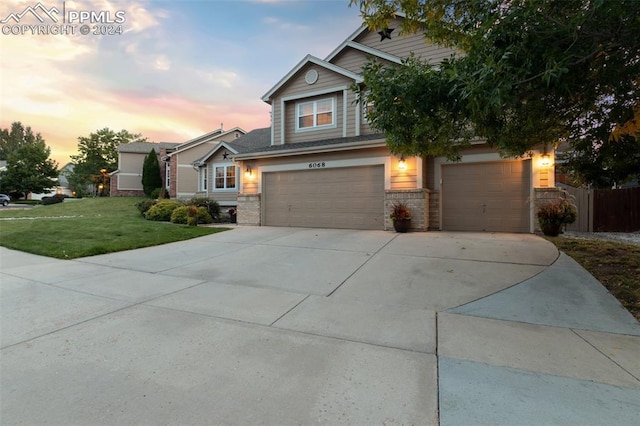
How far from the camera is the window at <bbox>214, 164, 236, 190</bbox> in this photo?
1900cm

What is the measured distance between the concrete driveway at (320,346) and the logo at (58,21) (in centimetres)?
692

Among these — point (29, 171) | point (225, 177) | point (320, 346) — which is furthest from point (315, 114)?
point (29, 171)

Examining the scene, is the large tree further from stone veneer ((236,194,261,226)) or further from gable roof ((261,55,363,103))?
stone veneer ((236,194,261,226))

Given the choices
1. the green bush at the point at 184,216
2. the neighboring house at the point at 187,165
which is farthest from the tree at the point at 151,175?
the green bush at the point at 184,216

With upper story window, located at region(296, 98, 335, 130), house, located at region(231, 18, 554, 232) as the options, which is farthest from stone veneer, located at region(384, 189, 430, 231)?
upper story window, located at region(296, 98, 335, 130)

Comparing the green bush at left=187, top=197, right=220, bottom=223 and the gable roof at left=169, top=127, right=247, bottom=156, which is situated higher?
the gable roof at left=169, top=127, right=247, bottom=156

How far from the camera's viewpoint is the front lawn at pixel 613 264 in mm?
4430

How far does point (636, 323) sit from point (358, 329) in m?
3.29

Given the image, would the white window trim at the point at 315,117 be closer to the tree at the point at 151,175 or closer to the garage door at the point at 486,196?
the garage door at the point at 486,196

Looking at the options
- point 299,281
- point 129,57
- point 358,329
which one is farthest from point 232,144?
point 358,329

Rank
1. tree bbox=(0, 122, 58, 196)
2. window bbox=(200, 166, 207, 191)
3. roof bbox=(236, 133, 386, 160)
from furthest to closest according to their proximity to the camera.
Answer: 1. tree bbox=(0, 122, 58, 196)
2. window bbox=(200, 166, 207, 191)
3. roof bbox=(236, 133, 386, 160)

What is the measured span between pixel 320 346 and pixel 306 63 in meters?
12.6

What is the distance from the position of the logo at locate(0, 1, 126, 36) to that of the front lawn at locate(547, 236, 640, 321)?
1304cm

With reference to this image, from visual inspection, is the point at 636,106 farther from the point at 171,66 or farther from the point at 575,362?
the point at 171,66
